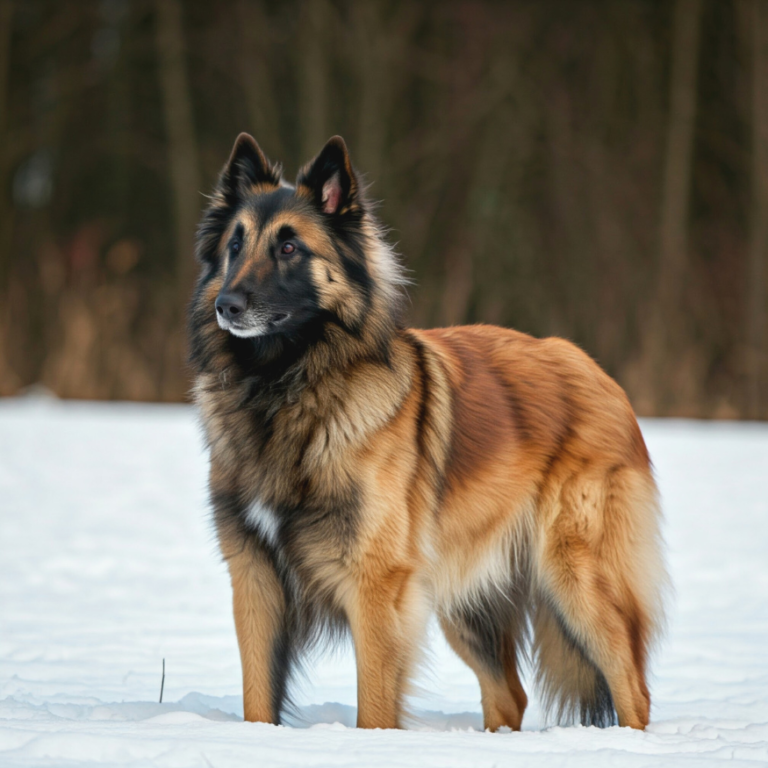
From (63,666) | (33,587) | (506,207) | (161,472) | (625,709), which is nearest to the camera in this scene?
(625,709)

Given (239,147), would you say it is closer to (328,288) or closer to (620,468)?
(328,288)

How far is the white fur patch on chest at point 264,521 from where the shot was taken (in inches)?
113

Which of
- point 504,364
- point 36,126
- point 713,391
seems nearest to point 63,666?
point 504,364

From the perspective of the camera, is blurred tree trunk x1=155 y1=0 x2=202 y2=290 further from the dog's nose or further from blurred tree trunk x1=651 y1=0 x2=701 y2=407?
the dog's nose

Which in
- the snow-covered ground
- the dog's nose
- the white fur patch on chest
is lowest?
the snow-covered ground

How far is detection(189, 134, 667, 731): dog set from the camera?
9.37 feet

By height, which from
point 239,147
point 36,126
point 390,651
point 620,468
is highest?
point 36,126

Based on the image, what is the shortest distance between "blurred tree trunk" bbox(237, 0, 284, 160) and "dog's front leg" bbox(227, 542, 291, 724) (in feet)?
37.3

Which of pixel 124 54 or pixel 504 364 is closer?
pixel 504 364

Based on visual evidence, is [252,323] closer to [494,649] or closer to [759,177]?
[494,649]

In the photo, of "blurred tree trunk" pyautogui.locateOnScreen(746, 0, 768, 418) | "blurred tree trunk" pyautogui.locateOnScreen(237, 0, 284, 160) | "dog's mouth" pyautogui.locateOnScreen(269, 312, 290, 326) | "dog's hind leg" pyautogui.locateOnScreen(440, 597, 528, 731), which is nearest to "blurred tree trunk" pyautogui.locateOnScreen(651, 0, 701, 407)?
"blurred tree trunk" pyautogui.locateOnScreen(746, 0, 768, 418)

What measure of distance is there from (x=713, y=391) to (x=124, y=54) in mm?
9935

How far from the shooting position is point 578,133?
13.8m

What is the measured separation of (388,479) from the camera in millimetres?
2881
